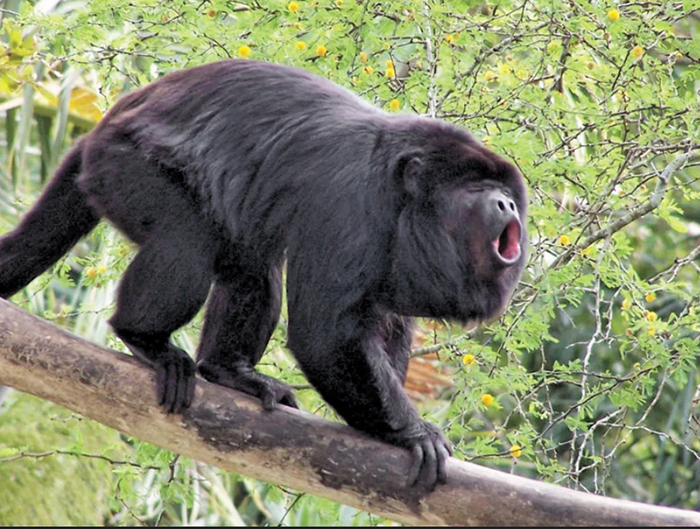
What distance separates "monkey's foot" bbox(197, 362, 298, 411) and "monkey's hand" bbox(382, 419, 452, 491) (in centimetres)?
50

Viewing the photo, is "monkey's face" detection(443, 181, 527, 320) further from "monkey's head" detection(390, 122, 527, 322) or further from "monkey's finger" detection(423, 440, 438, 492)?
"monkey's finger" detection(423, 440, 438, 492)

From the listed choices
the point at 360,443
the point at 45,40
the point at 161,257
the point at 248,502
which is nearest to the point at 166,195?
the point at 161,257

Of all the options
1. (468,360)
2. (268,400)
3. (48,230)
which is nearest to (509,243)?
(468,360)

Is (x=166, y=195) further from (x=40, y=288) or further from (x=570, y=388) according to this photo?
(x=570, y=388)

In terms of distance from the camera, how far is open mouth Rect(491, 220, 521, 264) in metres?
3.36

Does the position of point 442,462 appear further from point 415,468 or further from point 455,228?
point 455,228

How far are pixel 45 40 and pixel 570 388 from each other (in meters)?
5.24

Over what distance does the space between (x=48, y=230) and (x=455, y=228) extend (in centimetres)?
153

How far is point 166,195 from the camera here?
349 centimetres

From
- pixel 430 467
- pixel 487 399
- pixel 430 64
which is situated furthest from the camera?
pixel 430 64

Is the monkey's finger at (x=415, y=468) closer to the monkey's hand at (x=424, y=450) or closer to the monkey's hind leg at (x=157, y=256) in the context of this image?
the monkey's hand at (x=424, y=450)

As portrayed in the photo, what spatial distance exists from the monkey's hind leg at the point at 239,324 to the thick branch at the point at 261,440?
0.38 m

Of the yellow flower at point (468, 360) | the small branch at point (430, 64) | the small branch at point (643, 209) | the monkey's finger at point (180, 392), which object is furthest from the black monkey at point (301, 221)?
the small branch at point (643, 209)

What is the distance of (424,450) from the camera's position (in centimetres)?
319
